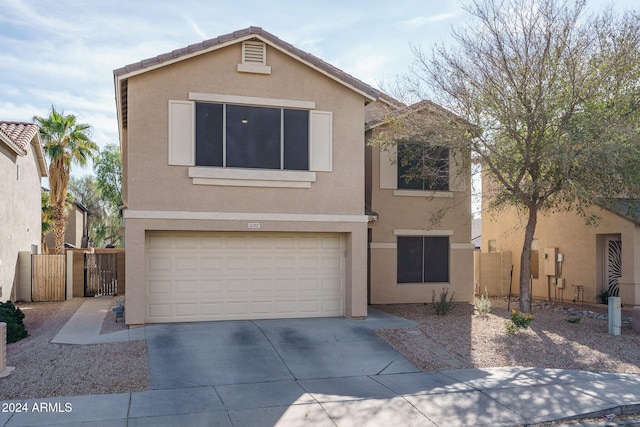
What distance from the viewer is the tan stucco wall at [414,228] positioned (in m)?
17.0

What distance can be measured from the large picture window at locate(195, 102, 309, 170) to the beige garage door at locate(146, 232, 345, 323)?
5.76 ft

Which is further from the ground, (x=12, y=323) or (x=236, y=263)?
(x=236, y=263)

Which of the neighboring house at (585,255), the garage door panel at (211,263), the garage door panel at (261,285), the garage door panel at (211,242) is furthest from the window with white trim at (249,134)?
the neighboring house at (585,255)

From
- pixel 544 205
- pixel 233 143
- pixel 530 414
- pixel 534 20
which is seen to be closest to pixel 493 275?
pixel 544 205

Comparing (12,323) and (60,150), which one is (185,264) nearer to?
(12,323)

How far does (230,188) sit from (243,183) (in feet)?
1.04

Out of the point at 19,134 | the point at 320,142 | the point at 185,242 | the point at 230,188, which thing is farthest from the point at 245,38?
the point at 19,134

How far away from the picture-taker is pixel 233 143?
13.3m

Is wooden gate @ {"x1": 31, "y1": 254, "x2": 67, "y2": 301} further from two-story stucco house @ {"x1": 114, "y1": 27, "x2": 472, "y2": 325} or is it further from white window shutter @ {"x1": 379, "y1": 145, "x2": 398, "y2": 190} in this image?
white window shutter @ {"x1": 379, "y1": 145, "x2": 398, "y2": 190}

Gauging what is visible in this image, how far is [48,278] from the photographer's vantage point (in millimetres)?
19328

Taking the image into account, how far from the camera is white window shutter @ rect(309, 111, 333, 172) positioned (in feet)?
45.5

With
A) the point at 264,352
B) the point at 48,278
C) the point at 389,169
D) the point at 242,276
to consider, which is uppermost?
the point at 389,169

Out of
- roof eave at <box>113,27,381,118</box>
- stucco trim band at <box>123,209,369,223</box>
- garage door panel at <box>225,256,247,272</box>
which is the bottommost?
garage door panel at <box>225,256,247,272</box>

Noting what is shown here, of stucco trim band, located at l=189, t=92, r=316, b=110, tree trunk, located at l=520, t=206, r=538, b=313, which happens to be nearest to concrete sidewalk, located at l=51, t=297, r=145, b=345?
stucco trim band, located at l=189, t=92, r=316, b=110
